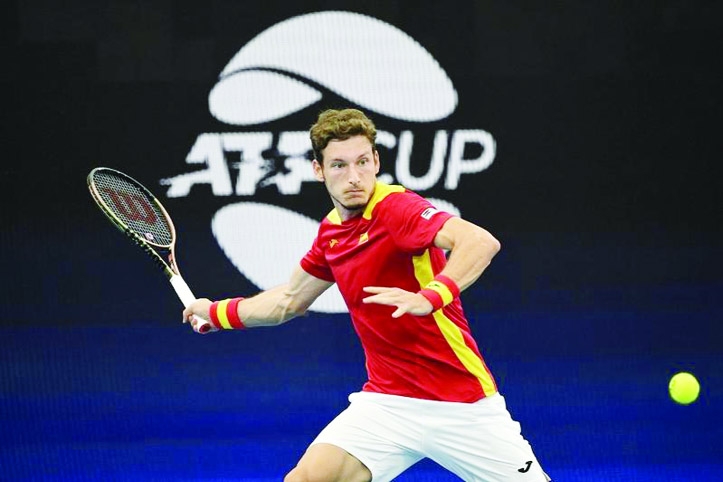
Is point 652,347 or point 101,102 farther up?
point 101,102

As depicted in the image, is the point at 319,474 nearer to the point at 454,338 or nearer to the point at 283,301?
the point at 454,338

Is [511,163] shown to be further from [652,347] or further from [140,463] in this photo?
[140,463]

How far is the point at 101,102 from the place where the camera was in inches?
233

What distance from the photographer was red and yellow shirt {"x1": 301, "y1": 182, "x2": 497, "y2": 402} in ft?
13.0

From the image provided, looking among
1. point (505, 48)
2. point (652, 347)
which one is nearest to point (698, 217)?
point (652, 347)

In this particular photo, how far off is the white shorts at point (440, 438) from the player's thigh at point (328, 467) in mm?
24

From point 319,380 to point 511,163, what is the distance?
1.50 m

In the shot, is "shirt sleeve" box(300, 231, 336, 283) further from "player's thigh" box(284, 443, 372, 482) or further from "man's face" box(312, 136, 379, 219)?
"player's thigh" box(284, 443, 372, 482)

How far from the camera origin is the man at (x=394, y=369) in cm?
399

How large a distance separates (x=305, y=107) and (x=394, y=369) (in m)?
2.20

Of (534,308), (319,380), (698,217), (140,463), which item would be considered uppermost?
(698,217)

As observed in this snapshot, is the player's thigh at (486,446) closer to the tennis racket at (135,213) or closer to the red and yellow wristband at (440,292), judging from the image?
the red and yellow wristband at (440,292)

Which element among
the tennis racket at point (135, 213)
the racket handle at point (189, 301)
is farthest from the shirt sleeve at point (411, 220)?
the tennis racket at point (135, 213)

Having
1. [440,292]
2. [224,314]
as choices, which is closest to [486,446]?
[440,292]
